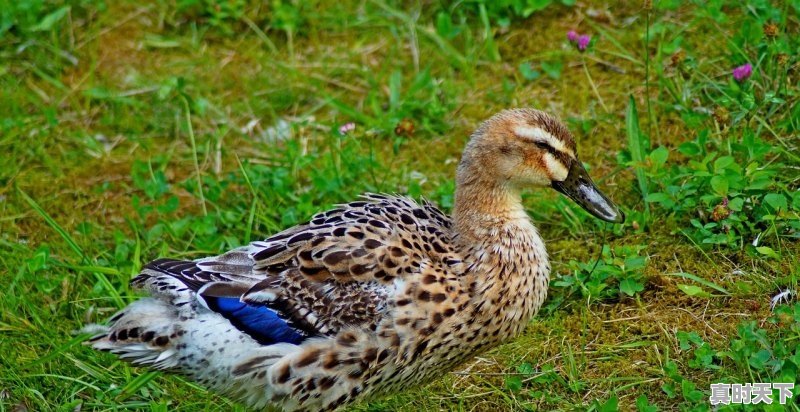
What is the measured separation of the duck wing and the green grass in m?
0.64

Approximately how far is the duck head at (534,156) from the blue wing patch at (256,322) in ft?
3.90

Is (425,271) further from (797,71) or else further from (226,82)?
(226,82)

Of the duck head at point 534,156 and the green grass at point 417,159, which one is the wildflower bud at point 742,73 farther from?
the duck head at point 534,156

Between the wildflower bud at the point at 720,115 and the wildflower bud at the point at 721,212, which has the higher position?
the wildflower bud at the point at 720,115

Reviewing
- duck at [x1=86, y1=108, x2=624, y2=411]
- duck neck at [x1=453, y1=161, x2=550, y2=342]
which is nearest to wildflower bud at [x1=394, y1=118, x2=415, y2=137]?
duck neck at [x1=453, y1=161, x2=550, y2=342]

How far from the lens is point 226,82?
8062 mm

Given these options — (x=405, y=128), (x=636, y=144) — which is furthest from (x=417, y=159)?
(x=636, y=144)

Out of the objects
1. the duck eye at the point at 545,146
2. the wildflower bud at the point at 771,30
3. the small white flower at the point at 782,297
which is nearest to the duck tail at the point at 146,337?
the duck eye at the point at 545,146

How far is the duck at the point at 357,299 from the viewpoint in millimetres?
4832

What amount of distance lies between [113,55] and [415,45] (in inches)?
90.8

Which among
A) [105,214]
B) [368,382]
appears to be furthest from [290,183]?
[368,382]

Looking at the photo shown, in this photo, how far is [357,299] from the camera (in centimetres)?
486

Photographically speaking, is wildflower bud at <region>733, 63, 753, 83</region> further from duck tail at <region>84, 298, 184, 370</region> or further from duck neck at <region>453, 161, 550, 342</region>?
duck tail at <region>84, 298, 184, 370</region>

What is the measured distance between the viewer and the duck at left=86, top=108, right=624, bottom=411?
4.83 m
